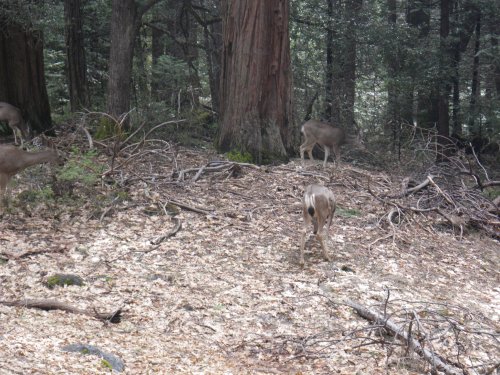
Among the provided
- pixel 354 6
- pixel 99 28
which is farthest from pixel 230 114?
pixel 354 6

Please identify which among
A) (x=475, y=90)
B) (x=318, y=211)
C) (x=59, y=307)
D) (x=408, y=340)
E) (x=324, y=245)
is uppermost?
(x=475, y=90)

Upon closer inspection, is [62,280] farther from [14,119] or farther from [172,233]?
[14,119]

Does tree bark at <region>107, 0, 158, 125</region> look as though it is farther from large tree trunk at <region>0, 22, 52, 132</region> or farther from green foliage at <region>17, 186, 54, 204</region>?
green foliage at <region>17, 186, 54, 204</region>

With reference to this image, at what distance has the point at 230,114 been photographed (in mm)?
12320

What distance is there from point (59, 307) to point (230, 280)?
6.54ft

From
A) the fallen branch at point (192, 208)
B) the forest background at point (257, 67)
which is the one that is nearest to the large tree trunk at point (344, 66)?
the forest background at point (257, 67)

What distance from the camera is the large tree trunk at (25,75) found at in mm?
12727

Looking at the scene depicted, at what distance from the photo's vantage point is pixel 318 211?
8125mm

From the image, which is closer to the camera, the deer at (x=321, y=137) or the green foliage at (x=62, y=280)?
the green foliage at (x=62, y=280)

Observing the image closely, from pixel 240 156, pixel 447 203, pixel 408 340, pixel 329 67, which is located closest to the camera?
pixel 408 340

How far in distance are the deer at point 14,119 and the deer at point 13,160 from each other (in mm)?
2832

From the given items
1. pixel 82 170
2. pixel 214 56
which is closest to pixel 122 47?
pixel 214 56

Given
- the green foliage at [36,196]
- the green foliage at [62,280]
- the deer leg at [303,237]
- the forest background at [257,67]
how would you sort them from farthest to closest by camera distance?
1. the forest background at [257,67]
2. the green foliage at [36,196]
3. the deer leg at [303,237]
4. the green foliage at [62,280]

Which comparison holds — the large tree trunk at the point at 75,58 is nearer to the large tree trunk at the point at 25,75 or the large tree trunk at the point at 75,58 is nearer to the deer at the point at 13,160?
the large tree trunk at the point at 25,75
